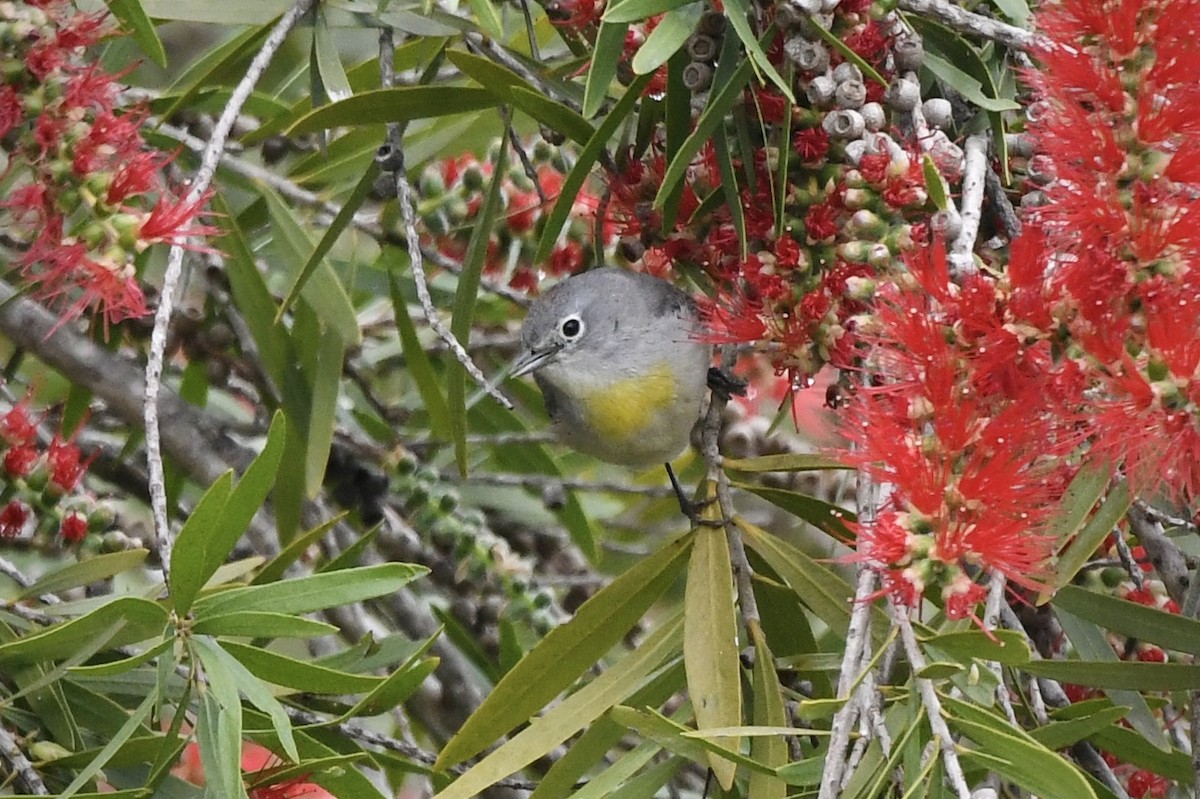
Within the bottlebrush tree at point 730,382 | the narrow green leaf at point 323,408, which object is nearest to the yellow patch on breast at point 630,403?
the bottlebrush tree at point 730,382

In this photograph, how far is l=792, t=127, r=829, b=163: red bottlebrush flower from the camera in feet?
6.10

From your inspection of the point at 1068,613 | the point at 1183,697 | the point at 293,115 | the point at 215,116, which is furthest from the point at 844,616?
the point at 215,116

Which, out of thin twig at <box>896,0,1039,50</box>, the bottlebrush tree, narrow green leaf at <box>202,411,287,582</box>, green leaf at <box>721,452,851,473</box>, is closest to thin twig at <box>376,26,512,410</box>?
the bottlebrush tree

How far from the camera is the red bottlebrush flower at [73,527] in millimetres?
2398

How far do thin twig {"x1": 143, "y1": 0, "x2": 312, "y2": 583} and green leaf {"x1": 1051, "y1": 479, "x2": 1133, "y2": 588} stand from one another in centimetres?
104

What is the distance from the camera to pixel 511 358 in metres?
3.74

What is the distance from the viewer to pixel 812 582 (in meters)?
2.08

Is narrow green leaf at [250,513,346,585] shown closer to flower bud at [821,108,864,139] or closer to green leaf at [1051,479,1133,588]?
flower bud at [821,108,864,139]

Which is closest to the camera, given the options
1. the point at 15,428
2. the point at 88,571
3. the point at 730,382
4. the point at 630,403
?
the point at 88,571

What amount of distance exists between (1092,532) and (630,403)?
1565mm

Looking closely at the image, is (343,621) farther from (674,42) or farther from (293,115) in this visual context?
(674,42)

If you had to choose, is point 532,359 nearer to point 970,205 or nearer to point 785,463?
point 785,463

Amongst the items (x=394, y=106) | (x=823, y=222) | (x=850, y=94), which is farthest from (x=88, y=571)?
(x=850, y=94)

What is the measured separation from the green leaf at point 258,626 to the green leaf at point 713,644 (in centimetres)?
50
